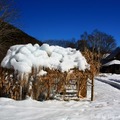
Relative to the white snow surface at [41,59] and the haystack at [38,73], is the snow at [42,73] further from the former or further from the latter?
the white snow surface at [41,59]

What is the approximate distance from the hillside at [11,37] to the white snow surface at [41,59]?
1408 centimetres

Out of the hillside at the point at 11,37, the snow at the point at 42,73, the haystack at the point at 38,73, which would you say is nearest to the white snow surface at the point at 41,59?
the haystack at the point at 38,73

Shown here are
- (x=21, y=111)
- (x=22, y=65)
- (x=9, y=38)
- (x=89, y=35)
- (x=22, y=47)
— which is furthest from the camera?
(x=89, y=35)

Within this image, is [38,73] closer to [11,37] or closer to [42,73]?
[42,73]

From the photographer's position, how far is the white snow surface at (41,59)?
11.8 m

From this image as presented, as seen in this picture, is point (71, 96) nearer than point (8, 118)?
No

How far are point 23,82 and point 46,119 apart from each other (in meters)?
3.97

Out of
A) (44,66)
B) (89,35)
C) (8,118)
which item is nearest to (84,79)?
(44,66)

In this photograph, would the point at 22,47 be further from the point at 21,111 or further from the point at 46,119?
the point at 46,119

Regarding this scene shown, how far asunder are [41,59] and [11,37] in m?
18.0

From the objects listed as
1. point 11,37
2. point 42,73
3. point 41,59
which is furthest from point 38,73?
point 11,37

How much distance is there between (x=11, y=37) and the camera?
29484 mm

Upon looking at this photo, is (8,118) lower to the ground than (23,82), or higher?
lower

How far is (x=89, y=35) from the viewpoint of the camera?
79062 millimetres
